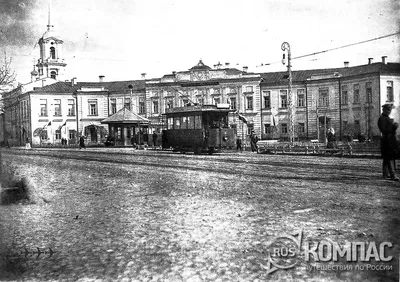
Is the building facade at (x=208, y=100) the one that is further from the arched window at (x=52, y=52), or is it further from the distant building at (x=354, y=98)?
the arched window at (x=52, y=52)

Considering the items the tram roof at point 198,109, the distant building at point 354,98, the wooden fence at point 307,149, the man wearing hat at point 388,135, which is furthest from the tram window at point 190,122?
the man wearing hat at point 388,135

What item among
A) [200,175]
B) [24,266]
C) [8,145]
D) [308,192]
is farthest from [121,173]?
[24,266]

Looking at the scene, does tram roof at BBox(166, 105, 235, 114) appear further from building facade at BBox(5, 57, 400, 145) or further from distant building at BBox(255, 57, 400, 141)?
distant building at BBox(255, 57, 400, 141)

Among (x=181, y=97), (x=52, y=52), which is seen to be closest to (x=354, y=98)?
(x=52, y=52)

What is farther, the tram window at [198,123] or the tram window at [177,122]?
the tram window at [177,122]

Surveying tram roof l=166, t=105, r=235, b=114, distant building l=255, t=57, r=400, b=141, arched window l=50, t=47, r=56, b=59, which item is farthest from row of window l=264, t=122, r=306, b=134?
arched window l=50, t=47, r=56, b=59

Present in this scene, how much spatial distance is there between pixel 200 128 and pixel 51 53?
40.5 ft

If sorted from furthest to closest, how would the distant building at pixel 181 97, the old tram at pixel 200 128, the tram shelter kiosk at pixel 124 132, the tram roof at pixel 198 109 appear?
the tram shelter kiosk at pixel 124 132
the old tram at pixel 200 128
the tram roof at pixel 198 109
the distant building at pixel 181 97

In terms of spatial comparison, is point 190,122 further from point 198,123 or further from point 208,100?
point 208,100

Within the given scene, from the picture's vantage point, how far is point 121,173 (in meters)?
9.67

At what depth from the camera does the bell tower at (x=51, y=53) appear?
5063mm

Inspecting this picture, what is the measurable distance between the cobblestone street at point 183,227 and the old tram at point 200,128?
404 inches

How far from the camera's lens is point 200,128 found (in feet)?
56.8

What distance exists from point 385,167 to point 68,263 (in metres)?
5.01
